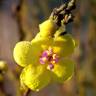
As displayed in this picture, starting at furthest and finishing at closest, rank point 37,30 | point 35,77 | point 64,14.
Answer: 1. point 37,30
2. point 35,77
3. point 64,14

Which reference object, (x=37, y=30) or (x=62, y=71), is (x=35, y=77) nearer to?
(x=62, y=71)

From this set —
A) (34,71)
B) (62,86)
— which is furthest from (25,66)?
A: (62,86)

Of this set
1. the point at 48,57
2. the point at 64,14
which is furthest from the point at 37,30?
the point at 64,14

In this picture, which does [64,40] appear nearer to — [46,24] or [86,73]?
[46,24]

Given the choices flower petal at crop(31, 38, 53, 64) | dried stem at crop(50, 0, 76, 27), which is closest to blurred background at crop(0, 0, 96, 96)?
flower petal at crop(31, 38, 53, 64)

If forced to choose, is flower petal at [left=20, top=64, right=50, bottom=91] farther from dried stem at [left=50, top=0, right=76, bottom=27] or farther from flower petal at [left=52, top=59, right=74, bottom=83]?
dried stem at [left=50, top=0, right=76, bottom=27]

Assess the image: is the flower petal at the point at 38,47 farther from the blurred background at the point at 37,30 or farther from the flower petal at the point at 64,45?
the blurred background at the point at 37,30
